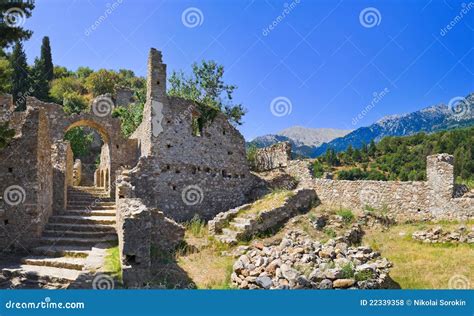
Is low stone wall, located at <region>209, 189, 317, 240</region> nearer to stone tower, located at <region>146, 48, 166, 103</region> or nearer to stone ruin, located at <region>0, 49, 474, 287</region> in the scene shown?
stone ruin, located at <region>0, 49, 474, 287</region>

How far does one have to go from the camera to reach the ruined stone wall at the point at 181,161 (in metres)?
17.4

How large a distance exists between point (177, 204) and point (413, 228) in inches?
385

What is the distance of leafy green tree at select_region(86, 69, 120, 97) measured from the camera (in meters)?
59.7

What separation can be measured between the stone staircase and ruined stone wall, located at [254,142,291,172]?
9.64 m

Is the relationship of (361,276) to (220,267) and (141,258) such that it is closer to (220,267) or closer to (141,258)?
(220,267)

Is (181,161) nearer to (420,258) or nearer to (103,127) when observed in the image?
(103,127)

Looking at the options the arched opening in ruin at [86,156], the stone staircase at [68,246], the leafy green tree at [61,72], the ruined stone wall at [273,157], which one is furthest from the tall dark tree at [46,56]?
the stone staircase at [68,246]

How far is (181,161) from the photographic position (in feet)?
59.8

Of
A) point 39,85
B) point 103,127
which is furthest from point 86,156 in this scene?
point 103,127

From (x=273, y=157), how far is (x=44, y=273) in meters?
15.2

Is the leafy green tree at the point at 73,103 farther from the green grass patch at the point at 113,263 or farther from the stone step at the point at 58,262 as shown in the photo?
the green grass patch at the point at 113,263

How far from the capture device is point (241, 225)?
15719 millimetres

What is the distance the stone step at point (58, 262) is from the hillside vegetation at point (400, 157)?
34.7 metres

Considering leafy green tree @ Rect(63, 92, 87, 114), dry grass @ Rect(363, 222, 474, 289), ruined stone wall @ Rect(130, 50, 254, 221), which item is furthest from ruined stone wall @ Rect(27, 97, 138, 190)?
leafy green tree @ Rect(63, 92, 87, 114)
